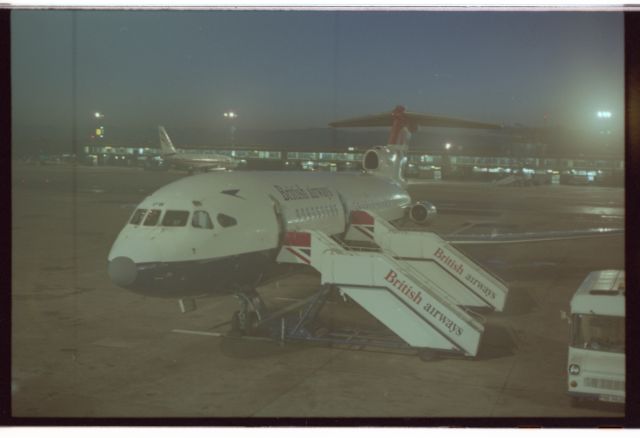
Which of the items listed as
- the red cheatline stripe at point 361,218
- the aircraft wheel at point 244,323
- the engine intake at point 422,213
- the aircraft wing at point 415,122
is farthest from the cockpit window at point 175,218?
the aircraft wing at point 415,122

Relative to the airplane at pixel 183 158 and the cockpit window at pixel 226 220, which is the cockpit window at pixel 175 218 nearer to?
the cockpit window at pixel 226 220

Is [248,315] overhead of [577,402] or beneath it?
overhead

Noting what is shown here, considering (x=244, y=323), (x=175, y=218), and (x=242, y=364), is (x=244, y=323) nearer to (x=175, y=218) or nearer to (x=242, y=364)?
(x=242, y=364)

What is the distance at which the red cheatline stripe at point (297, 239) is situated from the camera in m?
15.3

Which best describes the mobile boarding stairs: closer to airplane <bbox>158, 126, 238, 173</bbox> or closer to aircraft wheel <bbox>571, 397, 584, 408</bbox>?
aircraft wheel <bbox>571, 397, 584, 408</bbox>

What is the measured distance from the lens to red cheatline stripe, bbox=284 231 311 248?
50.1ft

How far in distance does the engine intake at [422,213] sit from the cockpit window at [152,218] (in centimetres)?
1477

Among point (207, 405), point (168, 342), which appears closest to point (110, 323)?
point (168, 342)

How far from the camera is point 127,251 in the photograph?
514 inches

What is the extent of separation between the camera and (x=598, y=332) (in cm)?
1122

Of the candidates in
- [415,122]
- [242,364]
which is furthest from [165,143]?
[242,364]

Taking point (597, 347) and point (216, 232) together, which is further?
point (216, 232)

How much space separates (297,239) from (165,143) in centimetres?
5696

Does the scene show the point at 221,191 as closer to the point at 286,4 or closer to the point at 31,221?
the point at 286,4
